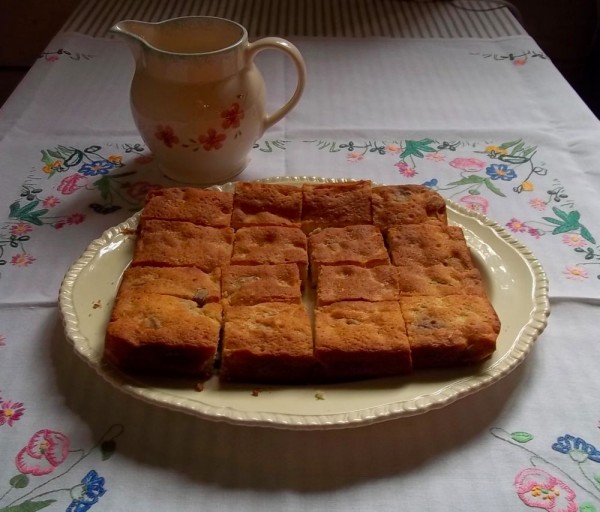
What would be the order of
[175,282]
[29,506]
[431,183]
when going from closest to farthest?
[29,506] < [175,282] < [431,183]

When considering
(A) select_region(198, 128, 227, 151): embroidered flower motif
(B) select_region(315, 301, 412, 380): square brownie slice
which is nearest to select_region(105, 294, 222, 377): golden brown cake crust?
(B) select_region(315, 301, 412, 380): square brownie slice

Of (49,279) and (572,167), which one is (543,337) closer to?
(572,167)

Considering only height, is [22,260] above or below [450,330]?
below

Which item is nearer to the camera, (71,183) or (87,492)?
(87,492)

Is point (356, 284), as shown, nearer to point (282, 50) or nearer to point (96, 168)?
point (282, 50)

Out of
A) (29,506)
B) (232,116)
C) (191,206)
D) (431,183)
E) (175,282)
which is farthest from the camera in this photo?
(431,183)

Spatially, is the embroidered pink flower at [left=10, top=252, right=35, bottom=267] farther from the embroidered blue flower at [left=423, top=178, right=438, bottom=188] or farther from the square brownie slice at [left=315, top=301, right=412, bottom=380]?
the embroidered blue flower at [left=423, top=178, right=438, bottom=188]

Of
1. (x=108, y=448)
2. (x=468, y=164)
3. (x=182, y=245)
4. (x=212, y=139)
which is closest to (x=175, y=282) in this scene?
(x=182, y=245)
